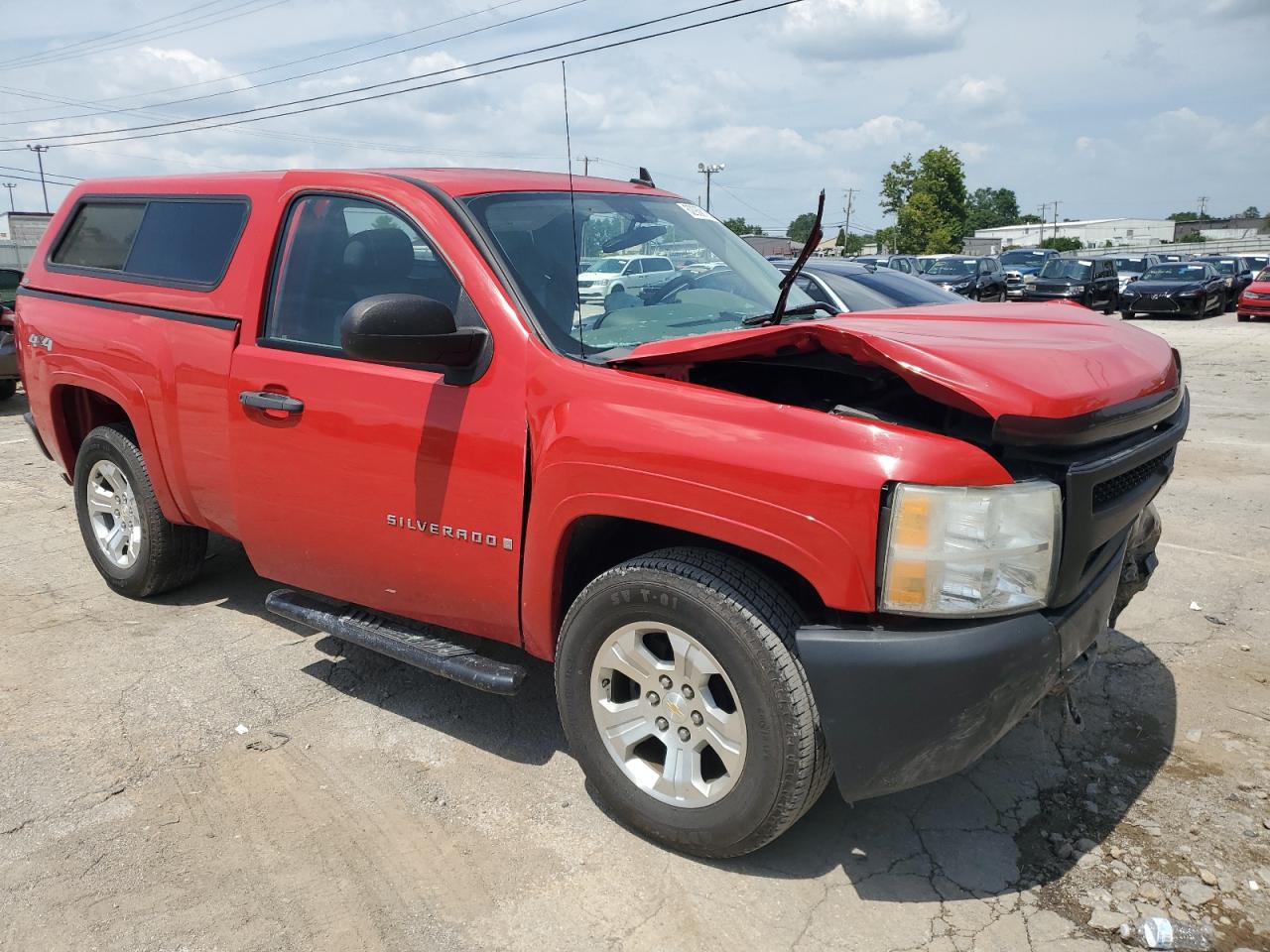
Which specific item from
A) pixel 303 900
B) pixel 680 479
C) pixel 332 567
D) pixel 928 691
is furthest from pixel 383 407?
pixel 928 691

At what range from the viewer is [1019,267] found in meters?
34.1

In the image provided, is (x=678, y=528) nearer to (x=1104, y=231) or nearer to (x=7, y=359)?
(x=7, y=359)

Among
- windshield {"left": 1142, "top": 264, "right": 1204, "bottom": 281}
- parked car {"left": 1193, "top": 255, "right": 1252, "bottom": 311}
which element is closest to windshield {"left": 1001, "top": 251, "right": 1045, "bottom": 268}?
parked car {"left": 1193, "top": 255, "right": 1252, "bottom": 311}

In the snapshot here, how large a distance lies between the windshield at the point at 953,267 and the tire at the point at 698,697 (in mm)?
26068

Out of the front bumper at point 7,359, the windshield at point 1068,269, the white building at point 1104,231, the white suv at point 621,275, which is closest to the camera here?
the white suv at point 621,275

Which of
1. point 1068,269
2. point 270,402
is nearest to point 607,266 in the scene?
point 270,402

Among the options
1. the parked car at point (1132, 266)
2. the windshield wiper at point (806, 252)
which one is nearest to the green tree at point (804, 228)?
the windshield wiper at point (806, 252)

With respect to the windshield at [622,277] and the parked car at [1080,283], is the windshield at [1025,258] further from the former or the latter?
the windshield at [622,277]

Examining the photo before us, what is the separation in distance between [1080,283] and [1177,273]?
3.53 meters

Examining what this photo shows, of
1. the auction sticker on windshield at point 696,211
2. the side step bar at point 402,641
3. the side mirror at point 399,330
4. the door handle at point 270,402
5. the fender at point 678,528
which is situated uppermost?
the auction sticker on windshield at point 696,211

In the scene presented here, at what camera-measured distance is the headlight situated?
240cm

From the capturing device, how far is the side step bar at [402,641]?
3.20 m

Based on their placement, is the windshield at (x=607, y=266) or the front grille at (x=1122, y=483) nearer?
the front grille at (x=1122, y=483)

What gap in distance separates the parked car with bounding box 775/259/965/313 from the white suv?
5249 millimetres
